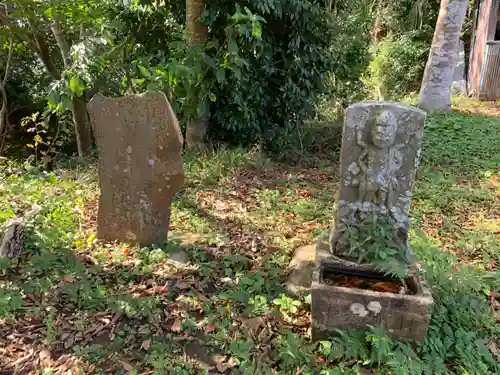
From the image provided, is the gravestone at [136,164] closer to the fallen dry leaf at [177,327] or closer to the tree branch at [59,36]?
the fallen dry leaf at [177,327]

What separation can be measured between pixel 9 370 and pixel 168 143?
6.92 feet

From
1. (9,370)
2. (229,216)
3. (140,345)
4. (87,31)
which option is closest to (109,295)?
(140,345)

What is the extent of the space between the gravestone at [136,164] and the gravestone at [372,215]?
156cm

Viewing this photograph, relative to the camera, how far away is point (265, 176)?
614 centimetres

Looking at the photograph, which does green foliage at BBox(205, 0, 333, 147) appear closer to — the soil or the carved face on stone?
the carved face on stone

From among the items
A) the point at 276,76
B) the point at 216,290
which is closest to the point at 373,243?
the point at 216,290

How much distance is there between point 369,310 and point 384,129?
1304mm

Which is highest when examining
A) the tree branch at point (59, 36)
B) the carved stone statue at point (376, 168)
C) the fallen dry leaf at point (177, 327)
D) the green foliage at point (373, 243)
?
the tree branch at point (59, 36)

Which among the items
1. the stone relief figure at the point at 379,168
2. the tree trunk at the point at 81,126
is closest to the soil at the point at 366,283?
the stone relief figure at the point at 379,168

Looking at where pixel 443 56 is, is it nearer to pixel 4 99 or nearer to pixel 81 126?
pixel 81 126

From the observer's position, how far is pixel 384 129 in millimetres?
2971

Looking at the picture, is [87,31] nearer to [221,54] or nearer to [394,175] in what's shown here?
[221,54]

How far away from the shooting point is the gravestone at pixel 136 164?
3746 mm

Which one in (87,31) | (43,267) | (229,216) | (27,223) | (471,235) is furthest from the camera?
(87,31)
